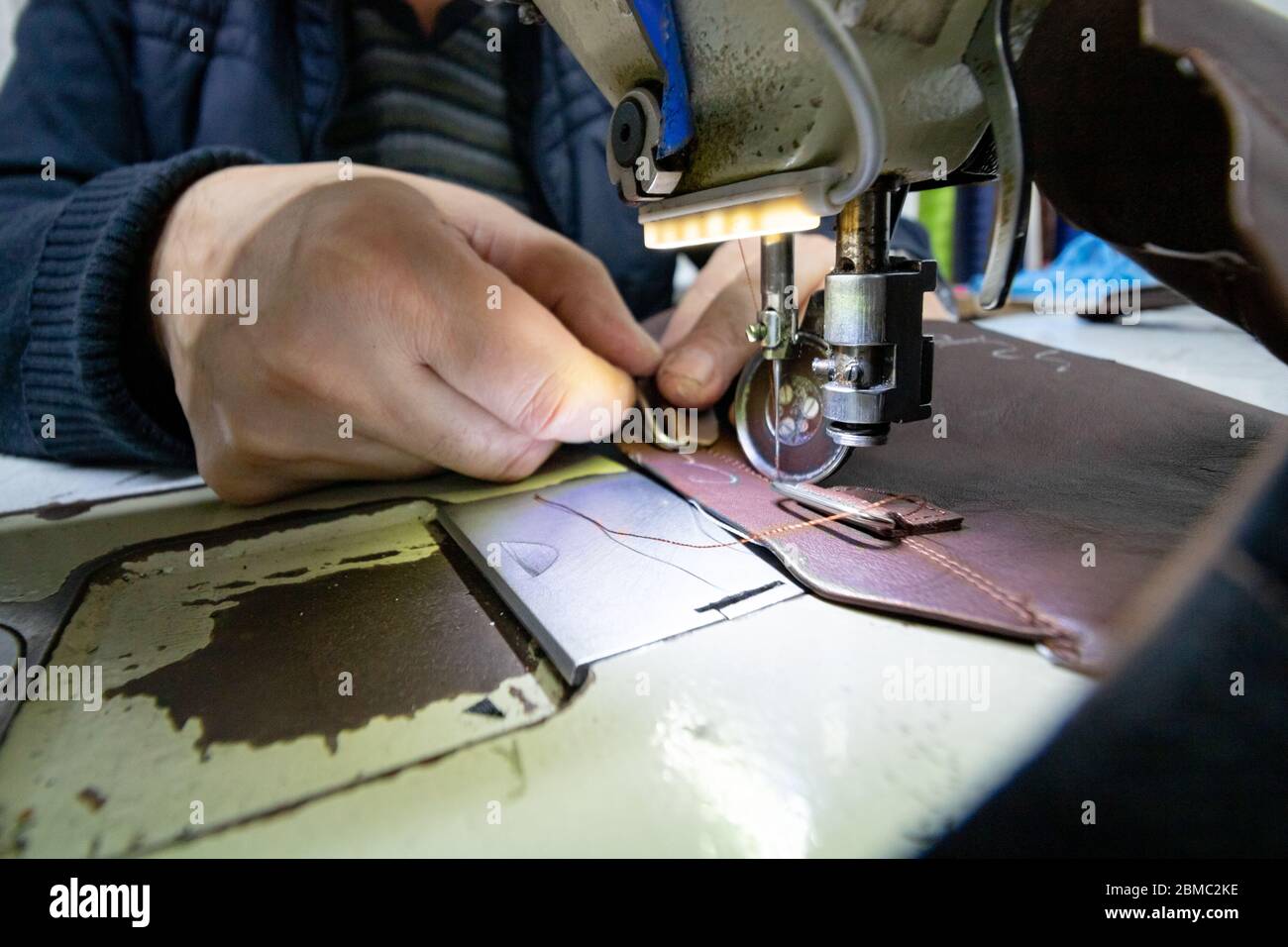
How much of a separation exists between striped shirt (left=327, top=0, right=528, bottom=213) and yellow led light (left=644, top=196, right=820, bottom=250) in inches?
38.6

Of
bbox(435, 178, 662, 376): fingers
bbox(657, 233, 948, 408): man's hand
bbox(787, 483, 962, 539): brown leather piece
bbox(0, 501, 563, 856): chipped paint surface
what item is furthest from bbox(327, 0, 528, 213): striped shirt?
bbox(787, 483, 962, 539): brown leather piece

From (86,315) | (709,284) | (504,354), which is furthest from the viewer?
(709,284)

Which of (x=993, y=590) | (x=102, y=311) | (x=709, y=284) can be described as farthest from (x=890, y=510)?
(x=102, y=311)

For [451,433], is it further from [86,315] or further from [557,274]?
[86,315]

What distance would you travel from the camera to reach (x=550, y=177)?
155 cm

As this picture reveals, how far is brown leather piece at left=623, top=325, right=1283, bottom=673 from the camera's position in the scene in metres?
0.49

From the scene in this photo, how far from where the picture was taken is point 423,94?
1.43 m

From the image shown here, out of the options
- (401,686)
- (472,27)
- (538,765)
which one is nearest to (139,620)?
(401,686)

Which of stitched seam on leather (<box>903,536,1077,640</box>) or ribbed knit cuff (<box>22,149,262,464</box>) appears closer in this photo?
stitched seam on leather (<box>903,536,1077,640</box>)

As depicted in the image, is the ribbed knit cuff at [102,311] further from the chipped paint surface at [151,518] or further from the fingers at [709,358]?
the fingers at [709,358]

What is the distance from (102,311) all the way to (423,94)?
827 mm

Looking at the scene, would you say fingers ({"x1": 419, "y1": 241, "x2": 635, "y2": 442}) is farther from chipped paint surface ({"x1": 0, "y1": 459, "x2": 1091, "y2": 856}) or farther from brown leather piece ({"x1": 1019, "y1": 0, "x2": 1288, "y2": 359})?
brown leather piece ({"x1": 1019, "y1": 0, "x2": 1288, "y2": 359})

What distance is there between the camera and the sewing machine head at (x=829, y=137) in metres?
0.49
